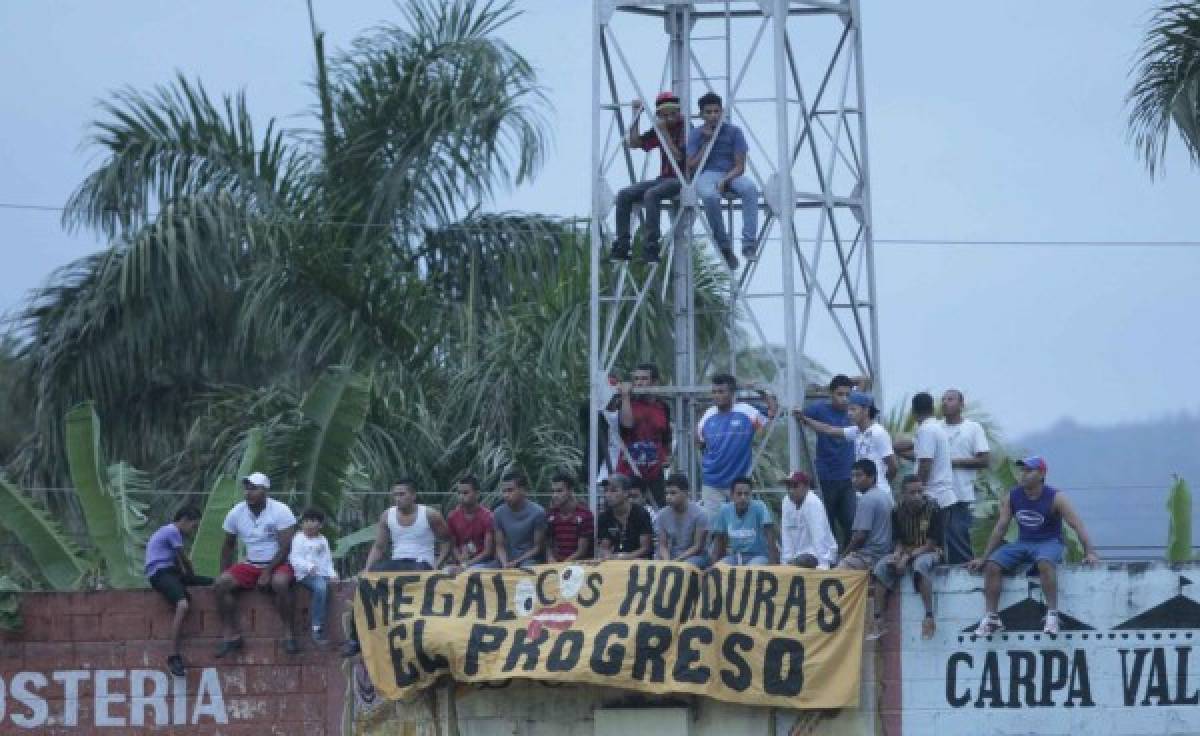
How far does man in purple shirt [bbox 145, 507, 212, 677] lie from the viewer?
2150cm

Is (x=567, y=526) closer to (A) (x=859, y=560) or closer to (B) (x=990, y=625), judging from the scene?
(A) (x=859, y=560)

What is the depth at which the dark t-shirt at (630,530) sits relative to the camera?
20.8 metres

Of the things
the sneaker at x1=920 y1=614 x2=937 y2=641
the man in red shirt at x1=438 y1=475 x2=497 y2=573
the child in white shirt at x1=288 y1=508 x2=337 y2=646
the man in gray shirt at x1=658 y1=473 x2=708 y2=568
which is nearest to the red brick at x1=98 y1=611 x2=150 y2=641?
the child in white shirt at x1=288 y1=508 x2=337 y2=646

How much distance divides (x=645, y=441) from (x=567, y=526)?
119 cm

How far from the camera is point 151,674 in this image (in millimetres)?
22094

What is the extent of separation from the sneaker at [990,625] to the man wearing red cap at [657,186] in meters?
4.25

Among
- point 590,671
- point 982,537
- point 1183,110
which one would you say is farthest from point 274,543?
point 1183,110

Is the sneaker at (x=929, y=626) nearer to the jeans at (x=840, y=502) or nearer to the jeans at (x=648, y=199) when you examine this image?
the jeans at (x=840, y=502)

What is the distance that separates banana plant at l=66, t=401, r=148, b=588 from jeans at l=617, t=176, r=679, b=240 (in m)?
5.34

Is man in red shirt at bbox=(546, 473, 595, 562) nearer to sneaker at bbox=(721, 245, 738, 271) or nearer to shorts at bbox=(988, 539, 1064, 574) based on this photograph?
sneaker at bbox=(721, 245, 738, 271)

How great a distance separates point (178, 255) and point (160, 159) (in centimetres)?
156

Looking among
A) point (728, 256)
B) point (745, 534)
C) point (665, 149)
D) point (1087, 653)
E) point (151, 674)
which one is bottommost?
point (151, 674)

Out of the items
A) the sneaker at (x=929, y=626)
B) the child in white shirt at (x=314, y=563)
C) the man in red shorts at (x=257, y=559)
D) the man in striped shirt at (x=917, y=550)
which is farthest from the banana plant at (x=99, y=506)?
the sneaker at (x=929, y=626)

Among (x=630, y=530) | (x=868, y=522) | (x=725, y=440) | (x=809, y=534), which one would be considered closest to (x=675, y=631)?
(x=630, y=530)
